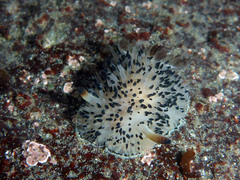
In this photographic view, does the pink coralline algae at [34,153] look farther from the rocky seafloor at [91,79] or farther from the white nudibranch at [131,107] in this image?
the white nudibranch at [131,107]

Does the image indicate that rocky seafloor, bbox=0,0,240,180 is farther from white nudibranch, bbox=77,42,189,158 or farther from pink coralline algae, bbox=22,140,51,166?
white nudibranch, bbox=77,42,189,158

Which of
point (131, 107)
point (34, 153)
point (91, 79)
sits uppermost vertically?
point (131, 107)

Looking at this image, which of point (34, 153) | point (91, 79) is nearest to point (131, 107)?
point (91, 79)

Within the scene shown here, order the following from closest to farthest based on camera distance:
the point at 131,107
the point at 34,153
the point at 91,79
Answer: the point at 131,107
the point at 34,153
the point at 91,79

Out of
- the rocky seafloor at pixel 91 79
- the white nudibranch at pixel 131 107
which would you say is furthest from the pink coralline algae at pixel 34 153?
the white nudibranch at pixel 131 107

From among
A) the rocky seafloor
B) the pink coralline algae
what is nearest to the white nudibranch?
the rocky seafloor

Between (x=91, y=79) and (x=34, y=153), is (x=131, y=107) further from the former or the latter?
(x=34, y=153)
